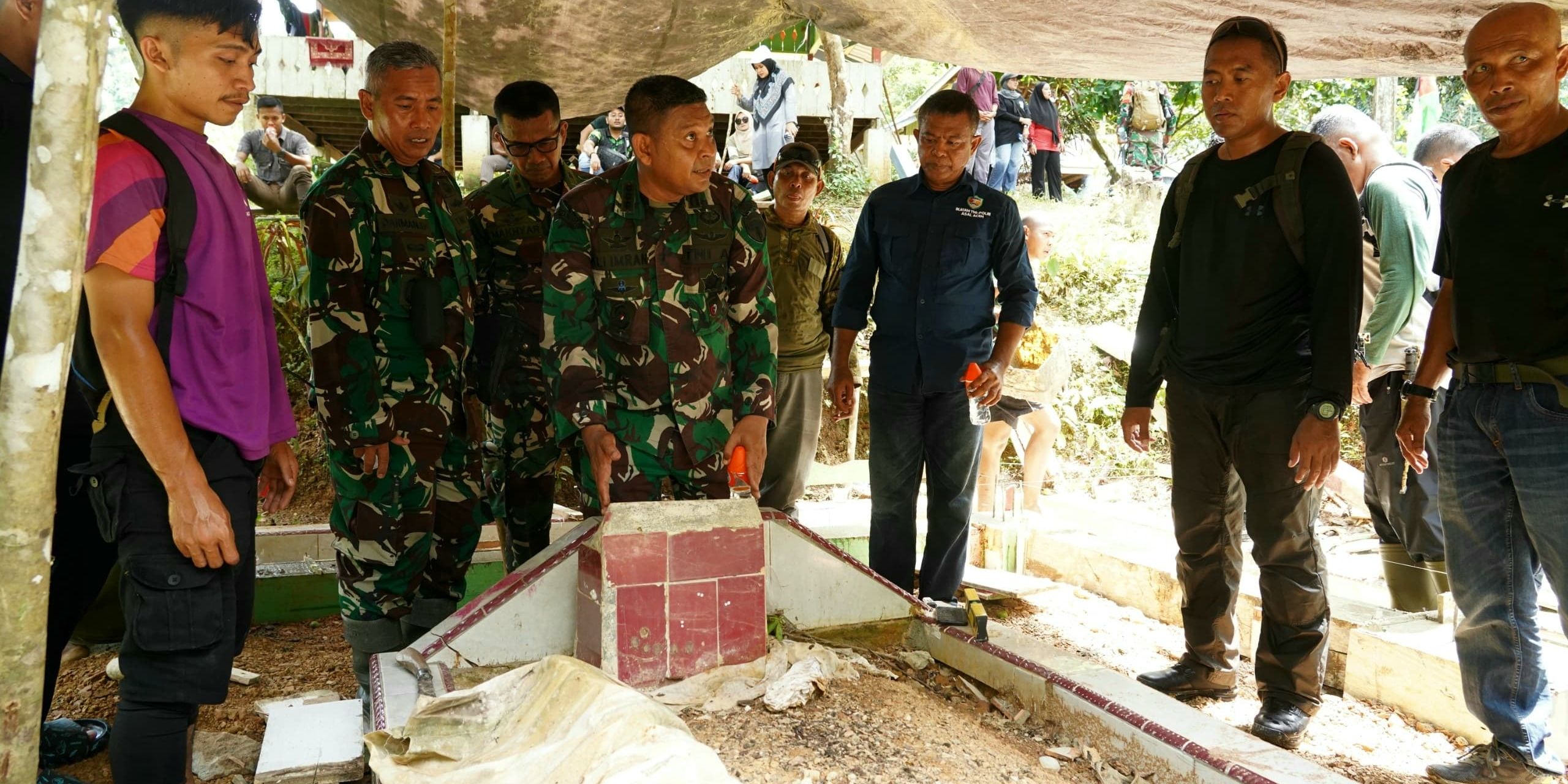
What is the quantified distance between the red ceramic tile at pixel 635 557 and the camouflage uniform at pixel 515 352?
138 cm

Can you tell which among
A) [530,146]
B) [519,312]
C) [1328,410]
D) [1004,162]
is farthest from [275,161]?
→ [1328,410]

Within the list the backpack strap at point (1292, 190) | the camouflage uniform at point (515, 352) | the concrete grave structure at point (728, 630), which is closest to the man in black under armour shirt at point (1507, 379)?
the backpack strap at point (1292, 190)

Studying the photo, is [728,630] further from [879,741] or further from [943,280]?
[943,280]

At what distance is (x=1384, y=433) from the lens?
446cm

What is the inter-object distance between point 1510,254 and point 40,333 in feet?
11.0

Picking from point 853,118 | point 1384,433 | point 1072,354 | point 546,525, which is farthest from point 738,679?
point 853,118

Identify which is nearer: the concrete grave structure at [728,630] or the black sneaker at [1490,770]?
the concrete grave structure at [728,630]

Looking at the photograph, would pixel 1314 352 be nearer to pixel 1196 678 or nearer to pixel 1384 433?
pixel 1196 678

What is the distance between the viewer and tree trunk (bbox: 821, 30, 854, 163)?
11359 mm

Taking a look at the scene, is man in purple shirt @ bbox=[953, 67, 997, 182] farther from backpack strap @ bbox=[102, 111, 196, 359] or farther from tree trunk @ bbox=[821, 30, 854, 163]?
backpack strap @ bbox=[102, 111, 196, 359]

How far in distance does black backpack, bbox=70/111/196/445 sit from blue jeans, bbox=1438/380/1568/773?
3.35m

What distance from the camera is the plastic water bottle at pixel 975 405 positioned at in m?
4.14

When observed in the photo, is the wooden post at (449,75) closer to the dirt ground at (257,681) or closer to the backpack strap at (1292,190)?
the dirt ground at (257,681)

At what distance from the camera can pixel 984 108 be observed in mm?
10898
